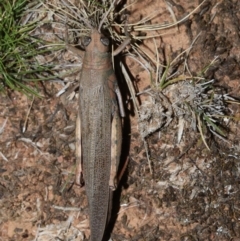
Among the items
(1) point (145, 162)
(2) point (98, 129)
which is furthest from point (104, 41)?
(1) point (145, 162)

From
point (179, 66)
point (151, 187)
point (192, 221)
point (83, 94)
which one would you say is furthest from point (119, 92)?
point (192, 221)

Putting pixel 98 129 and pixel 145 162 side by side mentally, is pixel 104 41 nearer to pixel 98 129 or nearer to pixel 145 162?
pixel 98 129

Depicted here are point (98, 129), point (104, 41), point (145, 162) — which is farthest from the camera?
point (145, 162)

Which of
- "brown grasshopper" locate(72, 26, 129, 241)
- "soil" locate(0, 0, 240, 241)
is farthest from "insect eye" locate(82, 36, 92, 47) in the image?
"soil" locate(0, 0, 240, 241)

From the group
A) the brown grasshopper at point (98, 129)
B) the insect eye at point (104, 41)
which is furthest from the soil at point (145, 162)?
the insect eye at point (104, 41)

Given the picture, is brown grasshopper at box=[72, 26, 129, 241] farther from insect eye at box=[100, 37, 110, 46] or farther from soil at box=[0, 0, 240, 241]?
soil at box=[0, 0, 240, 241]
